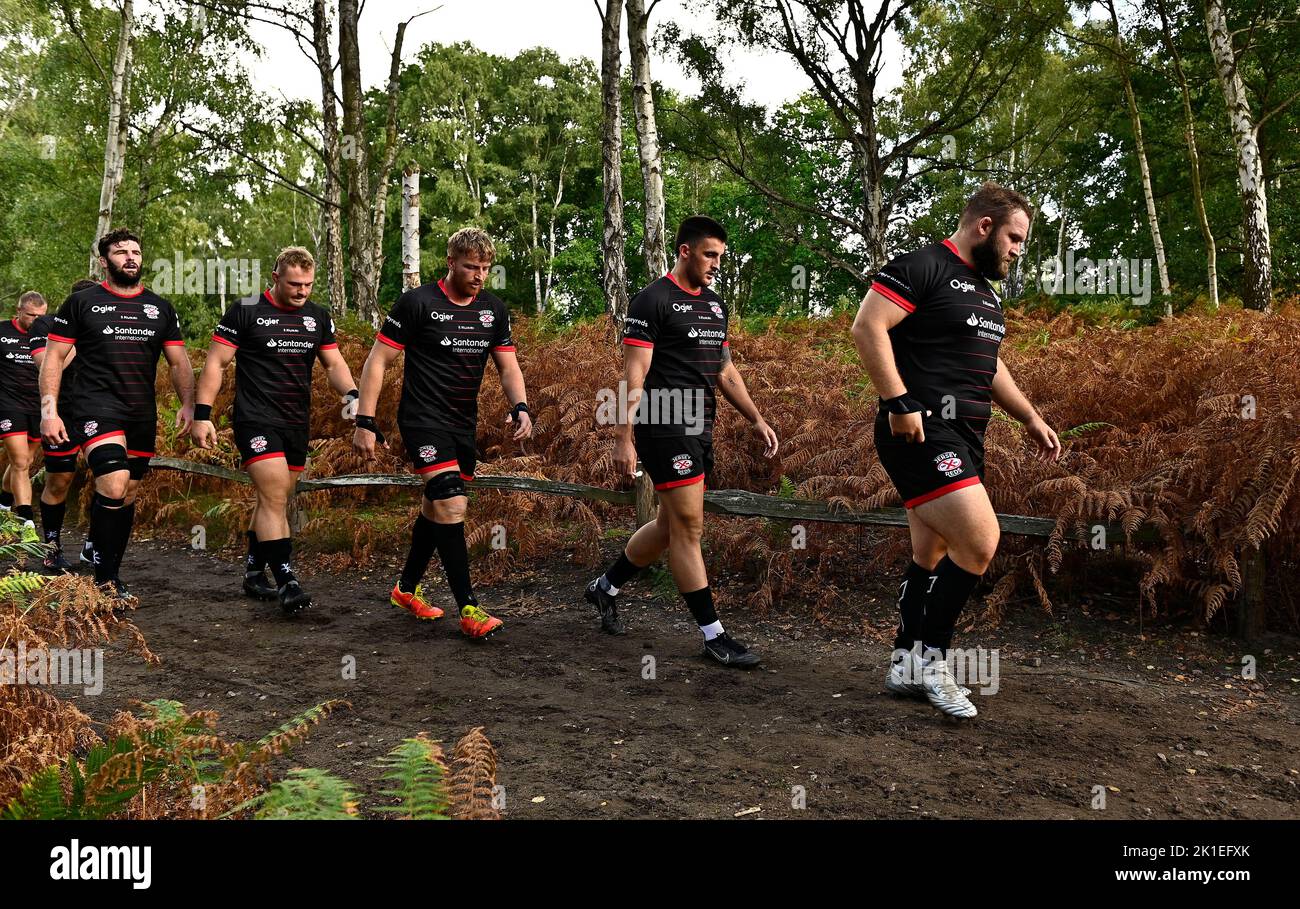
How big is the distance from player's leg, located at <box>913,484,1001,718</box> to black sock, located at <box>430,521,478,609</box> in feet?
9.32

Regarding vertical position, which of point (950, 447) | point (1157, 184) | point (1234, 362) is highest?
point (1157, 184)

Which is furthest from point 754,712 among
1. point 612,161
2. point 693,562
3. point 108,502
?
point 612,161

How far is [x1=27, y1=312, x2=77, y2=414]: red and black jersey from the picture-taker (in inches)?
266

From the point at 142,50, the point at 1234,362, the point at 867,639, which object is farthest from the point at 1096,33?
the point at 142,50

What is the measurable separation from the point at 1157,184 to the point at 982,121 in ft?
39.3

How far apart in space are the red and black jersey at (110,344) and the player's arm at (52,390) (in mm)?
100

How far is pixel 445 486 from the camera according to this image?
5801 mm

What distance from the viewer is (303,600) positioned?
248 inches

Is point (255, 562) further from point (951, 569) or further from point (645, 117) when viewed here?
point (645, 117)

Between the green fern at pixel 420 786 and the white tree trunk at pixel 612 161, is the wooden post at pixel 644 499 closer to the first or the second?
the green fern at pixel 420 786

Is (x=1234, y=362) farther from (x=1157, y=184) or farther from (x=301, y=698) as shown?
(x=1157, y=184)

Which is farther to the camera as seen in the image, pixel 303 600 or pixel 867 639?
pixel 303 600

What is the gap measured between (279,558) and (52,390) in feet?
6.53
